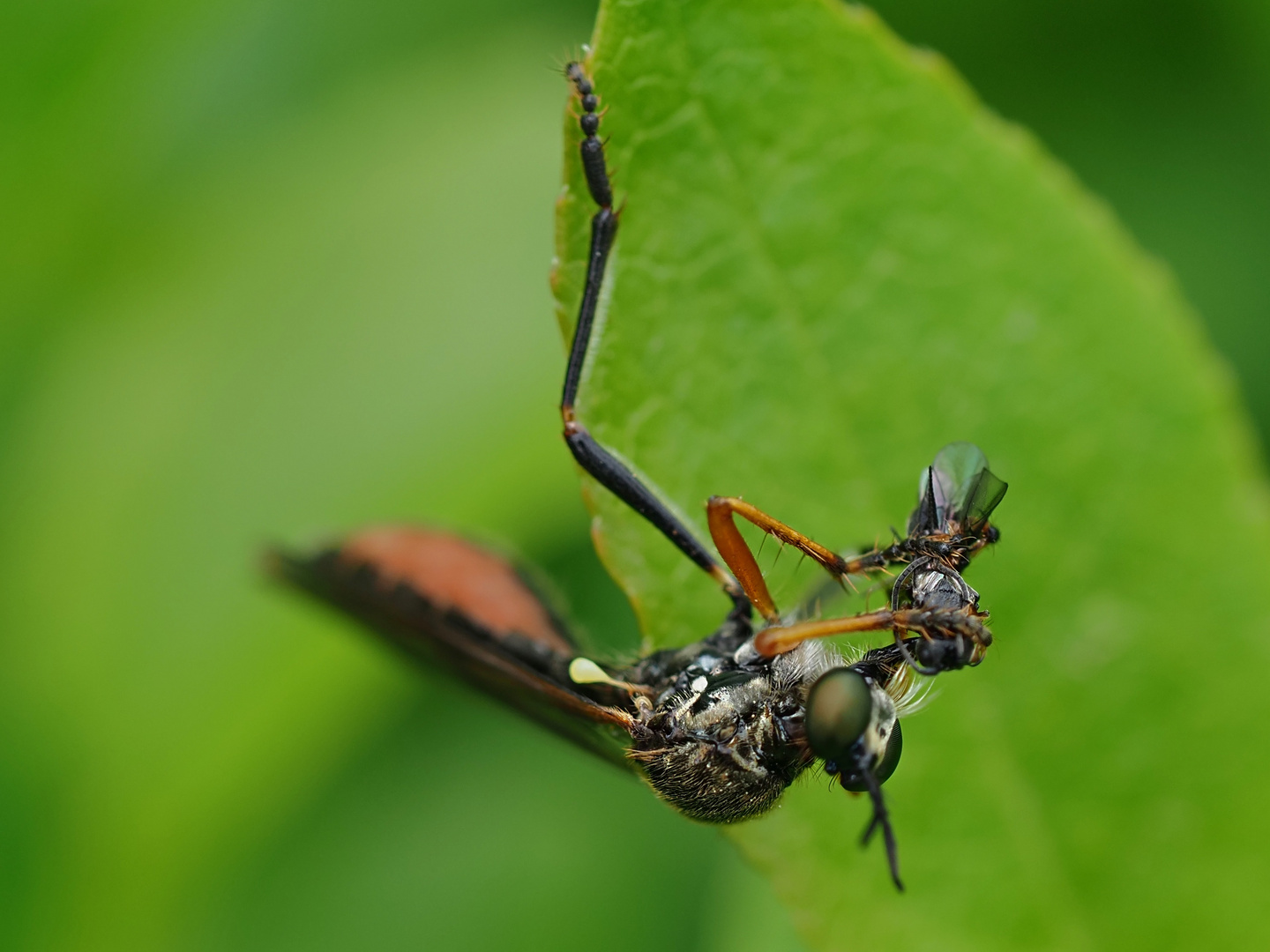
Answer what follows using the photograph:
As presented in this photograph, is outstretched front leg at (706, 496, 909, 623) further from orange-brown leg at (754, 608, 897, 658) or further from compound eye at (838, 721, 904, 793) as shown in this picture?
compound eye at (838, 721, 904, 793)

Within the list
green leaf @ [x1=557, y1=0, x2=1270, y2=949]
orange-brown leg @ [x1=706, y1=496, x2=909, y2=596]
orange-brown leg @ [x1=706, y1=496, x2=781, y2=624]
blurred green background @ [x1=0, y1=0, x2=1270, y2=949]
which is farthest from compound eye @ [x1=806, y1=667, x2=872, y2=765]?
blurred green background @ [x1=0, y1=0, x2=1270, y2=949]

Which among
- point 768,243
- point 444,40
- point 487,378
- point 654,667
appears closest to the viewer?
point 768,243

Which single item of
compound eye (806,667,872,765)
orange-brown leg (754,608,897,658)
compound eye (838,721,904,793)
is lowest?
compound eye (838,721,904,793)

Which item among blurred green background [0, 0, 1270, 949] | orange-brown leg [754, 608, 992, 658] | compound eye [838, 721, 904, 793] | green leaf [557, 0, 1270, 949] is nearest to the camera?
orange-brown leg [754, 608, 992, 658]

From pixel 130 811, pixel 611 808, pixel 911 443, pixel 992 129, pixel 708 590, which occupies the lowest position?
pixel 611 808

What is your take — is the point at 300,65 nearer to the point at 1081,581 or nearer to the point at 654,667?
the point at 654,667

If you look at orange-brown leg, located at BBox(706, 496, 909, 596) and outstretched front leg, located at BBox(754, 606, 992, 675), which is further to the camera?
orange-brown leg, located at BBox(706, 496, 909, 596)

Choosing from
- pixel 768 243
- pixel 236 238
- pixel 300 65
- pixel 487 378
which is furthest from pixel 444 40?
pixel 768 243

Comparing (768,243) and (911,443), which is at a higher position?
(768,243)
